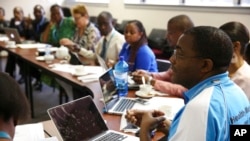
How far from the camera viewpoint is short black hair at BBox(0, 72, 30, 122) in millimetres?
860

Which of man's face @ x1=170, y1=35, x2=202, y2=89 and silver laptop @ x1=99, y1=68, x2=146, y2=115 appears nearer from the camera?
man's face @ x1=170, y1=35, x2=202, y2=89

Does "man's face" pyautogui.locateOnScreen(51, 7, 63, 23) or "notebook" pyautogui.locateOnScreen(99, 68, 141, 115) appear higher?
"man's face" pyautogui.locateOnScreen(51, 7, 63, 23)

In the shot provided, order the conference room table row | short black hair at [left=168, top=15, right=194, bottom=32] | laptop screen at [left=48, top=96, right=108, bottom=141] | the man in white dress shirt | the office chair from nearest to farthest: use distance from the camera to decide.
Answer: laptop screen at [left=48, top=96, right=108, bottom=141] → the conference room table row → short black hair at [left=168, top=15, right=194, bottom=32] → the office chair → the man in white dress shirt

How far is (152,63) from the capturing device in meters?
2.63

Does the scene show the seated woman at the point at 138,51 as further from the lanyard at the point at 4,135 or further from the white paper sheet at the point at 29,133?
the lanyard at the point at 4,135

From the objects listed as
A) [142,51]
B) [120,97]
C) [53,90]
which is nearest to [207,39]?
[120,97]

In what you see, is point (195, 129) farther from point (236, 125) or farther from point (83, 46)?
point (83, 46)

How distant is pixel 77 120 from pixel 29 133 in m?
0.25

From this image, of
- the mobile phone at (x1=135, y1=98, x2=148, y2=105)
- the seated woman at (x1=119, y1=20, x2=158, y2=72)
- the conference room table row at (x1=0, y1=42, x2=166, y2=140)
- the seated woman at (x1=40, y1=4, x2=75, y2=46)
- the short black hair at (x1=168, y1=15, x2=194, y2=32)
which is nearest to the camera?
the conference room table row at (x1=0, y1=42, x2=166, y2=140)

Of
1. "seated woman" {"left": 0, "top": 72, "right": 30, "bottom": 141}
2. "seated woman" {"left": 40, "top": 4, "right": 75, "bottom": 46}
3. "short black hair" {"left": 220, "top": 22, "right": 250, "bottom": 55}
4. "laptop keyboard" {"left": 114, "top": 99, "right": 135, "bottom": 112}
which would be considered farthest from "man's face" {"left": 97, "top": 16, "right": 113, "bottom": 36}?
"seated woman" {"left": 0, "top": 72, "right": 30, "bottom": 141}

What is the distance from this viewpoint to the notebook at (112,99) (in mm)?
1744

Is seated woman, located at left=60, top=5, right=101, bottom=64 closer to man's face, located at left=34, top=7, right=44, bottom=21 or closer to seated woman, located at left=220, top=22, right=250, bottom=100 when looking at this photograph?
man's face, located at left=34, top=7, right=44, bottom=21

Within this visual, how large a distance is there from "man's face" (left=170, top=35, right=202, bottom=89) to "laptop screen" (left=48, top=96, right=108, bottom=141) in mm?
519

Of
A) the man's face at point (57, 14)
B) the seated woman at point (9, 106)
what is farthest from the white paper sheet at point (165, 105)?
the man's face at point (57, 14)
